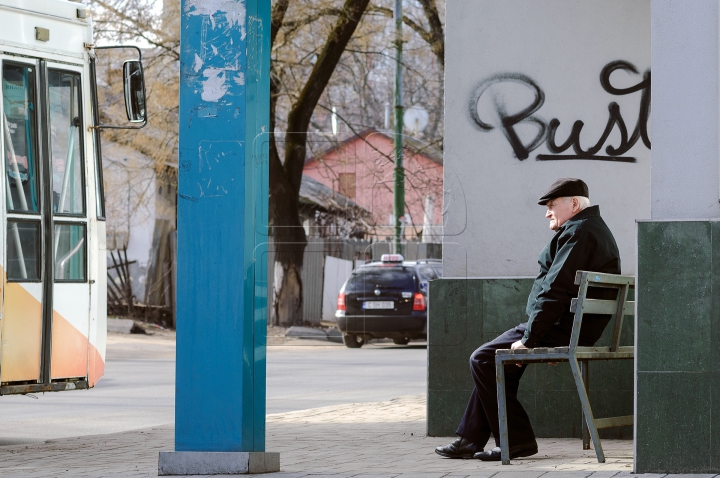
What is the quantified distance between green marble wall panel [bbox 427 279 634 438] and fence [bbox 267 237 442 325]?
4.14 feet

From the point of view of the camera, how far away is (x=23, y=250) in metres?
9.16

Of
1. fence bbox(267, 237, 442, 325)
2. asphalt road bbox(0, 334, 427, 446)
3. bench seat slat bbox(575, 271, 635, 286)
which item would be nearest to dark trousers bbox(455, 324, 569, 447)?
bench seat slat bbox(575, 271, 635, 286)

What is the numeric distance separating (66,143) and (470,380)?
380cm

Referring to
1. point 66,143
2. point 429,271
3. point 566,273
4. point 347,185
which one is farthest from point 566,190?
point 429,271

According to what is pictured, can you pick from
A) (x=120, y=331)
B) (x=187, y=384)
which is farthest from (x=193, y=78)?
(x=120, y=331)

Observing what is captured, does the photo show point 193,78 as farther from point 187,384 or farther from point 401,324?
point 401,324

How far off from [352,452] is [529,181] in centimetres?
242

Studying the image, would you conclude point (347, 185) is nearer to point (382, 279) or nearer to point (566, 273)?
point (566, 273)

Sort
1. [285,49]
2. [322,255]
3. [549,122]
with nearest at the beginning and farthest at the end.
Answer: [549,122]
[322,255]
[285,49]

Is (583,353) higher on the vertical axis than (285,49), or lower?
lower

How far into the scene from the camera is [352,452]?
7383 millimetres

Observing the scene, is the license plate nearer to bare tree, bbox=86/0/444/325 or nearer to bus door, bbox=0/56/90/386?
bare tree, bbox=86/0/444/325

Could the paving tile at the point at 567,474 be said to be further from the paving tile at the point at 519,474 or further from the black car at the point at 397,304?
the black car at the point at 397,304

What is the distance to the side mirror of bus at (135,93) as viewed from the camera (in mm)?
9836
